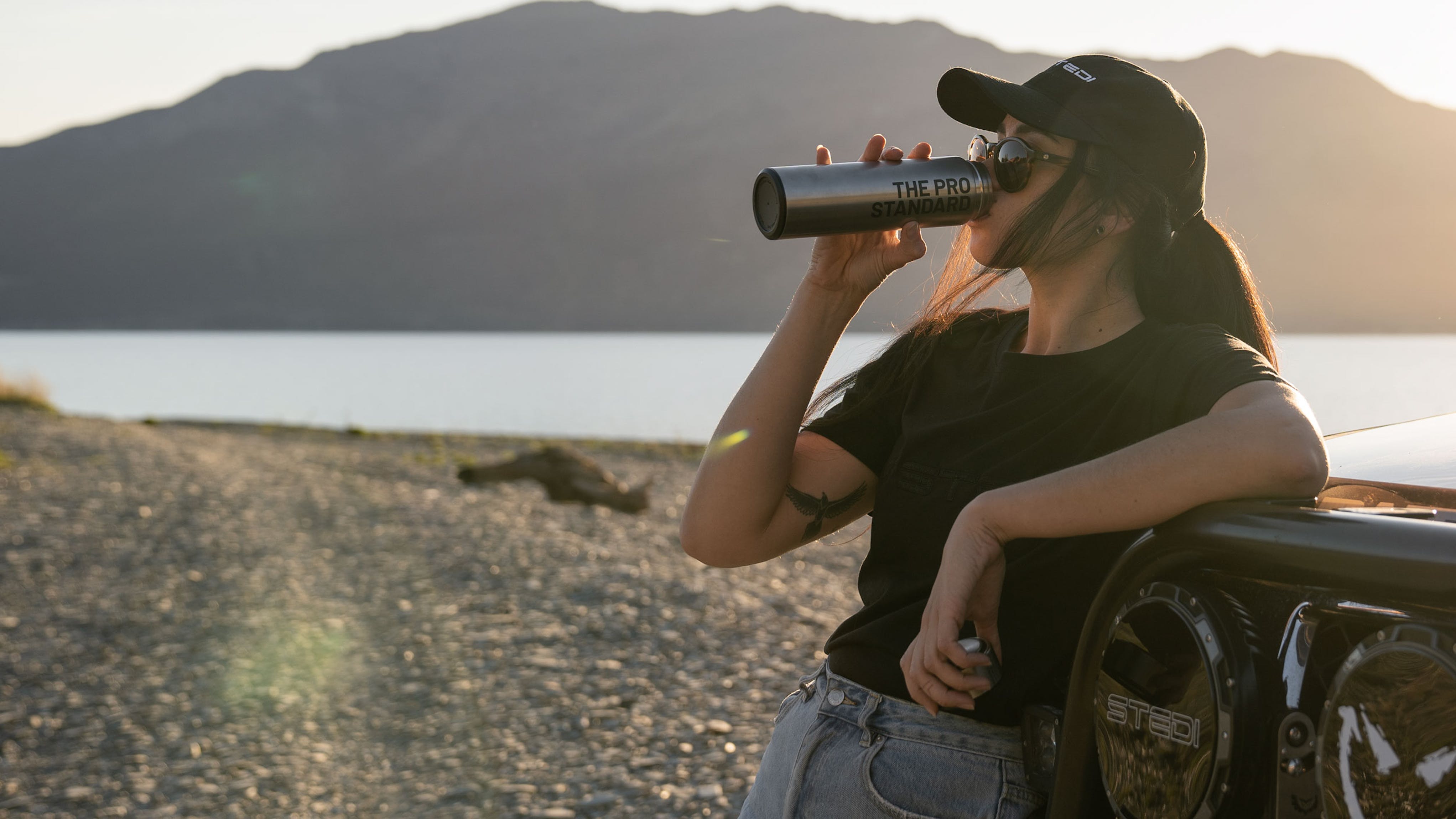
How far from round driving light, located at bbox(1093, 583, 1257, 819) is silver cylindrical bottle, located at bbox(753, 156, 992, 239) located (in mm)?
631

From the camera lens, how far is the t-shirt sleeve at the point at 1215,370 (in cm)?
134

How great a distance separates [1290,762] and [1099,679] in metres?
0.26

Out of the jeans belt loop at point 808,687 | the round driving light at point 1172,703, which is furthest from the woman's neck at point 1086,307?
the jeans belt loop at point 808,687

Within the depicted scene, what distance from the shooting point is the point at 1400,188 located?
2.71 m

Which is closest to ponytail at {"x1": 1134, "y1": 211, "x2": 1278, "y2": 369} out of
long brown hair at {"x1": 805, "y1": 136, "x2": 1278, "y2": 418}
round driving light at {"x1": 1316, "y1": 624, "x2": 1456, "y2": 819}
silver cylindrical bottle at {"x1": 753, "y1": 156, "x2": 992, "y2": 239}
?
long brown hair at {"x1": 805, "y1": 136, "x2": 1278, "y2": 418}

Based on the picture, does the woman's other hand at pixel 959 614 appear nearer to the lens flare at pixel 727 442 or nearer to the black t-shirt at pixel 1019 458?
the black t-shirt at pixel 1019 458

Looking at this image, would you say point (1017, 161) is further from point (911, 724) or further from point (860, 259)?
point (911, 724)

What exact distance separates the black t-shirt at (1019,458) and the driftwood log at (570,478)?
10.8 m

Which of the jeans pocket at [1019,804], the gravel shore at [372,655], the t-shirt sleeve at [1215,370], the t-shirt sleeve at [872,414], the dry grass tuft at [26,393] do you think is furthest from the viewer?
the dry grass tuft at [26,393]

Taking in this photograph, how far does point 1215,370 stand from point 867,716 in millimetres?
680

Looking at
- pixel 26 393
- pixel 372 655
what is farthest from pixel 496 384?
pixel 372 655

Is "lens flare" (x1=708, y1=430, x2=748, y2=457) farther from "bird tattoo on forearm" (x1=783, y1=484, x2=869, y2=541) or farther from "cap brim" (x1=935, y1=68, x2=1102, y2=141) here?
"cap brim" (x1=935, y1=68, x2=1102, y2=141)

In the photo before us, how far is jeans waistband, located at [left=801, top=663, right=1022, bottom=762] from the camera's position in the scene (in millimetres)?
1520

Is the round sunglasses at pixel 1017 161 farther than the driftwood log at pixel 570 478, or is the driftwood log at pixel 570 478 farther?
the driftwood log at pixel 570 478
